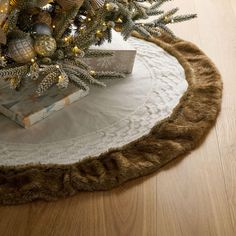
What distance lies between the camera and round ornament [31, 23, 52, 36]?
118 cm

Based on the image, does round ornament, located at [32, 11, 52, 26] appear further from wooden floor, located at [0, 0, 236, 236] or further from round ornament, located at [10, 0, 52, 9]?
wooden floor, located at [0, 0, 236, 236]

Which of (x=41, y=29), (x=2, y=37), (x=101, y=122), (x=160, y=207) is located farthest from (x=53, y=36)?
(x=160, y=207)

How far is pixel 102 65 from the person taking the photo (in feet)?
4.97

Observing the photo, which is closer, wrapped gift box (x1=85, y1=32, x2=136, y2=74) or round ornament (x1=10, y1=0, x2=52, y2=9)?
round ornament (x1=10, y1=0, x2=52, y2=9)

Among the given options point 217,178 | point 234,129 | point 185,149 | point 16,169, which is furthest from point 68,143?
point 234,129

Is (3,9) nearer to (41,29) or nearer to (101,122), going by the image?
(41,29)

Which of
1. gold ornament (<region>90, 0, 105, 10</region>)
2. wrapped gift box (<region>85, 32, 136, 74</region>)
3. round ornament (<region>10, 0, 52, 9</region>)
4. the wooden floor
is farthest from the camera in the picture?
wrapped gift box (<region>85, 32, 136, 74</region>)

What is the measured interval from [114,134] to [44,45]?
39cm

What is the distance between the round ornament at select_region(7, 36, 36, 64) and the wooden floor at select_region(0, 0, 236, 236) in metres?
0.46

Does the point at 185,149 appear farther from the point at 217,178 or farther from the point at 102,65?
the point at 102,65

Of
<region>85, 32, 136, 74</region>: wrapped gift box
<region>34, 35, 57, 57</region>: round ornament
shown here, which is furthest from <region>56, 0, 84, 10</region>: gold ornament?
<region>85, 32, 136, 74</region>: wrapped gift box

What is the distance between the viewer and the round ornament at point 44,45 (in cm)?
115

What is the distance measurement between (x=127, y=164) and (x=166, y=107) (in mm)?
376

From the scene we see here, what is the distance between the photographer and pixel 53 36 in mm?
1232
